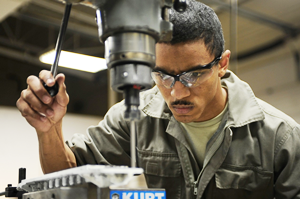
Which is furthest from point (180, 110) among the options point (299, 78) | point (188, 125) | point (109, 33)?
point (299, 78)

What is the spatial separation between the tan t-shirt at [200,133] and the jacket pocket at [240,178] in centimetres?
12

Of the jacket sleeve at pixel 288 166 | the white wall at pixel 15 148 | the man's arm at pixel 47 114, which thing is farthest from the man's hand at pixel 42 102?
the white wall at pixel 15 148

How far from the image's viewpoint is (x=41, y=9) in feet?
10.4

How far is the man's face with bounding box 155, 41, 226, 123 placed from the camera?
1131mm

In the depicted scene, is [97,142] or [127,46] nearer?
[127,46]

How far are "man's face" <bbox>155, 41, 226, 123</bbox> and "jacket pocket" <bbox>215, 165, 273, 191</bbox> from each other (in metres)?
0.26

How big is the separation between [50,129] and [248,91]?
858 mm

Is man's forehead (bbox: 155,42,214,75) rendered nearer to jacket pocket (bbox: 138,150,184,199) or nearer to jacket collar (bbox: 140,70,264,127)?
jacket collar (bbox: 140,70,264,127)

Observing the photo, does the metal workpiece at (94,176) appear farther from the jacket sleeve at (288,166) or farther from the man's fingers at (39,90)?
the jacket sleeve at (288,166)

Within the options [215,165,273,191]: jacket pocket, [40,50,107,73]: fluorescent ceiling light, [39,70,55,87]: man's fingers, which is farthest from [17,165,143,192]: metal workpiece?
[40,50,107,73]: fluorescent ceiling light

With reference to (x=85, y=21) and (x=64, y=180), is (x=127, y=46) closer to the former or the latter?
(x=64, y=180)

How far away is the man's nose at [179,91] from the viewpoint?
1.16 metres

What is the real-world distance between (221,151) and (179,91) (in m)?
0.32

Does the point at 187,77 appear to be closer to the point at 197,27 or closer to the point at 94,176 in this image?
the point at 197,27
